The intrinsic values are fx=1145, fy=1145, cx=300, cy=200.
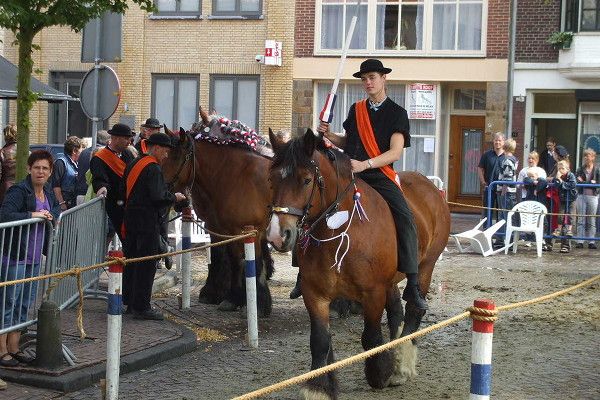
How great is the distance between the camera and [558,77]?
101 ft

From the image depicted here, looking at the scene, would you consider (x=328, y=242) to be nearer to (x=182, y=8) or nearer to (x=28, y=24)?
(x=28, y=24)

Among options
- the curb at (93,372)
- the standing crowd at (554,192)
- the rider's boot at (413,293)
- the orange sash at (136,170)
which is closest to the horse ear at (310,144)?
the rider's boot at (413,293)

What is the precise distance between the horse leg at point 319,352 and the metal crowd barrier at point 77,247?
91.6 inches

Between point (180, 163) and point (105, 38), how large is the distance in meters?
3.30

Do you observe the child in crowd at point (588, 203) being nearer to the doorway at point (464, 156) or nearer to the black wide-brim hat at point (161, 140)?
the doorway at point (464, 156)

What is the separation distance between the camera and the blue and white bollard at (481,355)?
5691 mm

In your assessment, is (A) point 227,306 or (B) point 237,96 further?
(B) point 237,96

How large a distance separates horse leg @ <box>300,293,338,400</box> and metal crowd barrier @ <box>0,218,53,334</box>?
233 centimetres

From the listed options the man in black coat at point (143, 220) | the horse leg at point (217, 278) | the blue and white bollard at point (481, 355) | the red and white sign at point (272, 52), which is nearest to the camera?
the blue and white bollard at point (481, 355)

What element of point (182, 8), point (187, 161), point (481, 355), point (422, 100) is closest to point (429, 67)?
point (422, 100)

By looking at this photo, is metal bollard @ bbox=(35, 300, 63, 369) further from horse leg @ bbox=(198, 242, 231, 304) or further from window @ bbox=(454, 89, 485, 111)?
window @ bbox=(454, 89, 485, 111)

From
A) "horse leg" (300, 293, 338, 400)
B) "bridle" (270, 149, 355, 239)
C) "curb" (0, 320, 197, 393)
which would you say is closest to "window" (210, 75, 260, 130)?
"curb" (0, 320, 197, 393)

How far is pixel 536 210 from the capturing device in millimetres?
21828

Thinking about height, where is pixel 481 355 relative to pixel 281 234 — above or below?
below
